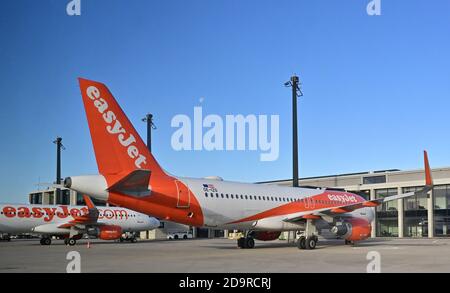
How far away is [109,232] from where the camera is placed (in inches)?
1810

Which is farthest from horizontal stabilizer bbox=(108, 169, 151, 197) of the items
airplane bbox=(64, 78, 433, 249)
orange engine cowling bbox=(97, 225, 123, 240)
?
orange engine cowling bbox=(97, 225, 123, 240)

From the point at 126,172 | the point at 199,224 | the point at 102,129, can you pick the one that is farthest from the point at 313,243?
the point at 102,129

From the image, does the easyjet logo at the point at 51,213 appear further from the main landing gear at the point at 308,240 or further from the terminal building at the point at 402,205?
the main landing gear at the point at 308,240

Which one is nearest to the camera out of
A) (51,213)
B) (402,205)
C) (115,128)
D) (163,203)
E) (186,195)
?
(115,128)

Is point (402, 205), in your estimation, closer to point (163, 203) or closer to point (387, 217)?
point (387, 217)

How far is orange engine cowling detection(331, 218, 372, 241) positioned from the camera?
98.0 ft

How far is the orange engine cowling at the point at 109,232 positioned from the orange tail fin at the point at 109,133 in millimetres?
24336

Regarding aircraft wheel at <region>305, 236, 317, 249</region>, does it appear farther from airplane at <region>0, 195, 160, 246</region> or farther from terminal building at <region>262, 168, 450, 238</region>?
terminal building at <region>262, 168, 450, 238</region>

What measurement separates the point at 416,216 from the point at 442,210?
303cm

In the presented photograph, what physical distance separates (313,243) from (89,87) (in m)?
15.3

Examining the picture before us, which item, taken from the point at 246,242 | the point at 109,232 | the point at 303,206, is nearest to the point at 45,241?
the point at 109,232

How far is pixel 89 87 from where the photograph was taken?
21.3 metres

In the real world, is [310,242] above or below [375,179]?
below
